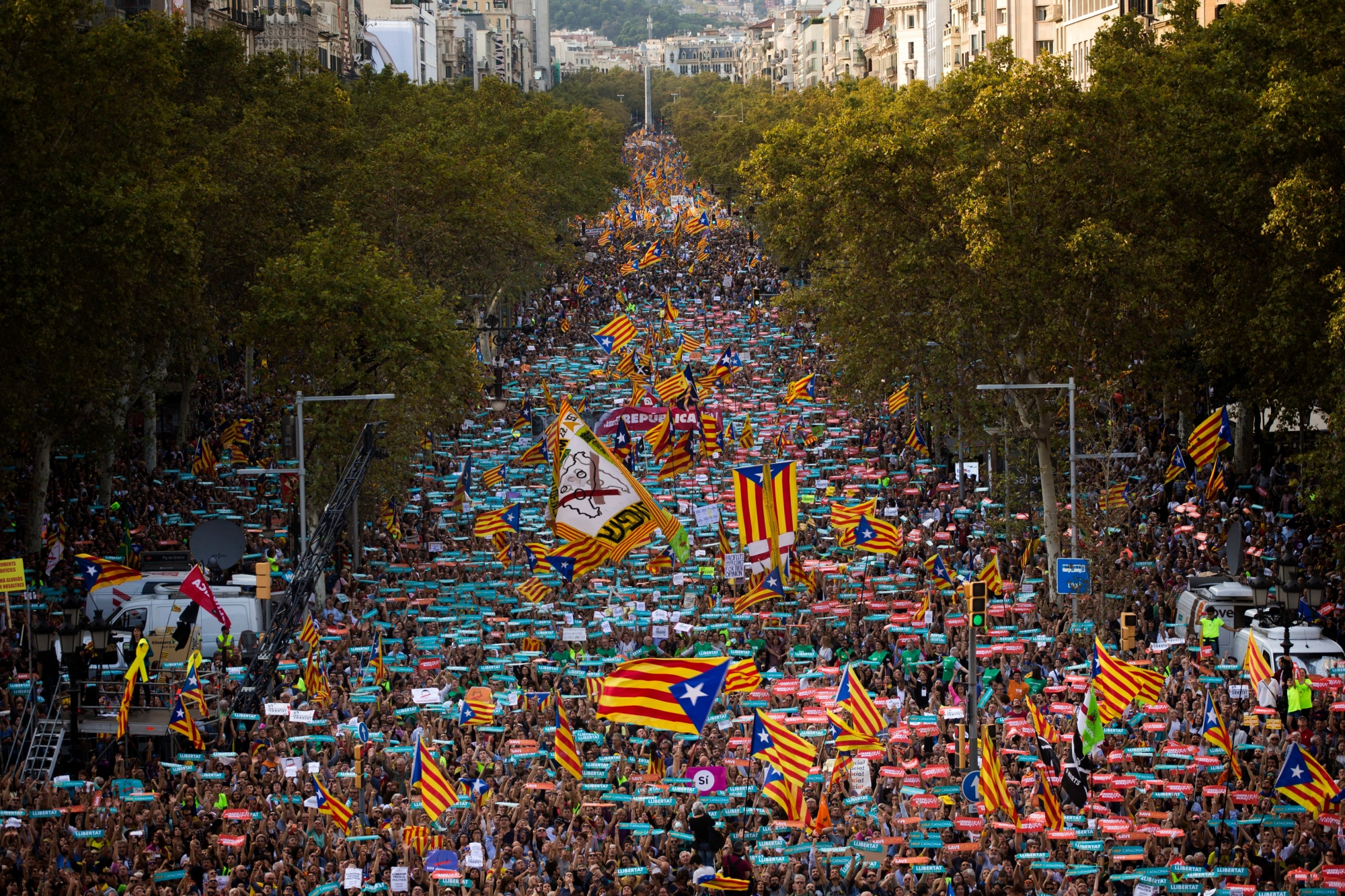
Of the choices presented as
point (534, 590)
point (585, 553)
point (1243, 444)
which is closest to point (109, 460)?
point (534, 590)

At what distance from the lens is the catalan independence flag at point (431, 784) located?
67.5 feet

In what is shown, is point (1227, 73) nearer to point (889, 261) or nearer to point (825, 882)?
point (889, 261)

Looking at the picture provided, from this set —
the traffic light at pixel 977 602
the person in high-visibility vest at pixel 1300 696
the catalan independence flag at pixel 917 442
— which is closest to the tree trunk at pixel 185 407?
the catalan independence flag at pixel 917 442

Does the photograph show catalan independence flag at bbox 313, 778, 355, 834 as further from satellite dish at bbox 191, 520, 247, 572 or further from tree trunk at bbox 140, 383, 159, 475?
tree trunk at bbox 140, 383, 159, 475

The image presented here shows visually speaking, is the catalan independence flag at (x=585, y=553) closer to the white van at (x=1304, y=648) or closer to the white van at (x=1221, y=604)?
the white van at (x=1221, y=604)

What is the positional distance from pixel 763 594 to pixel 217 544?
10.9 m

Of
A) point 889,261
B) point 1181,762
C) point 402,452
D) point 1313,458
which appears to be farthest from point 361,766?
point 889,261

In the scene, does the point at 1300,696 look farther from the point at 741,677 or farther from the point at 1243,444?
the point at 1243,444

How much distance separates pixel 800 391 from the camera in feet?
174

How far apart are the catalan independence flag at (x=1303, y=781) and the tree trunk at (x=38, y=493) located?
1030 inches

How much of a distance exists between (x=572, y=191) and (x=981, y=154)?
187ft

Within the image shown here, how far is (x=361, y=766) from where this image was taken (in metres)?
22.2

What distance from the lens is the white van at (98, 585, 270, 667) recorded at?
29.8 metres

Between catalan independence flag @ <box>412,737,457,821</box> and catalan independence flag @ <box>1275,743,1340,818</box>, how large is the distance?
9.41 m
